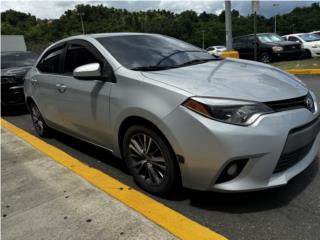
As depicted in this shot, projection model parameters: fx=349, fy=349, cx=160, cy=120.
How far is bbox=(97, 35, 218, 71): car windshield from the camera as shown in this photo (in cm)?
349

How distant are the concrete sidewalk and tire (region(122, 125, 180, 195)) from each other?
348 millimetres

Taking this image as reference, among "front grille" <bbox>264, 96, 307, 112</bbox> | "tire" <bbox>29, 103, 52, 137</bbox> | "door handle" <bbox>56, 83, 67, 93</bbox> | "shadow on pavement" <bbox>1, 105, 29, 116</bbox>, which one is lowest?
"shadow on pavement" <bbox>1, 105, 29, 116</bbox>

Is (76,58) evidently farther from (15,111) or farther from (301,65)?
(301,65)

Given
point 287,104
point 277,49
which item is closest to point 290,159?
point 287,104

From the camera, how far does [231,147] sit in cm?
254

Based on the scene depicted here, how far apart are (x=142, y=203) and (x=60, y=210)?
72 cm

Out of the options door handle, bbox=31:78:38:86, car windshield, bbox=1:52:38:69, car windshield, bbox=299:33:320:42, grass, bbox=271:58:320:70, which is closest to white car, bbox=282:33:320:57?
car windshield, bbox=299:33:320:42

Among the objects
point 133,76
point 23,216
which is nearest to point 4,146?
point 23,216

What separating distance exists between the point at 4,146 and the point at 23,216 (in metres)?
2.51

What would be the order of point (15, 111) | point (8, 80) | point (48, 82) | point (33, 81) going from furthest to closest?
point (15, 111) → point (8, 80) → point (33, 81) → point (48, 82)

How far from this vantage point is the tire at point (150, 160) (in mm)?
2914

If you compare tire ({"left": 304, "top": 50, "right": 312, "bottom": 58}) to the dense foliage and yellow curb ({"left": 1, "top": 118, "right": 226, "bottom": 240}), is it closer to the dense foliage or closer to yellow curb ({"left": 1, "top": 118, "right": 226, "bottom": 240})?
yellow curb ({"left": 1, "top": 118, "right": 226, "bottom": 240})

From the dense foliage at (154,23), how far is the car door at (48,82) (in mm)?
60635

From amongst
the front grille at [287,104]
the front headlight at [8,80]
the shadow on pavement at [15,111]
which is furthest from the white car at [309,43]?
the front grille at [287,104]
